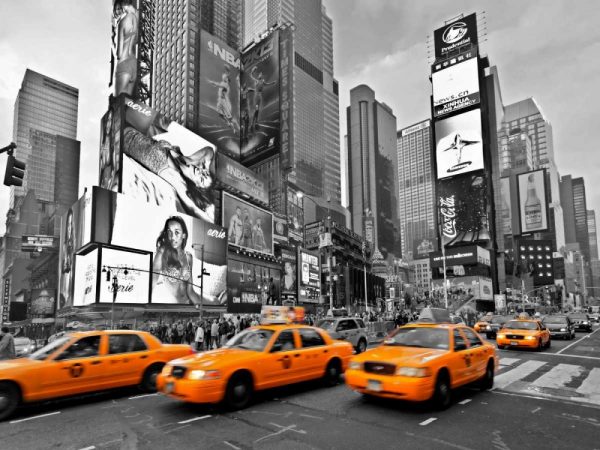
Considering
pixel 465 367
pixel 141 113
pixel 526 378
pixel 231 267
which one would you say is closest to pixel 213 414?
pixel 465 367

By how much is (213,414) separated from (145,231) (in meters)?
47.7

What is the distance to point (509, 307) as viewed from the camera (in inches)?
4259

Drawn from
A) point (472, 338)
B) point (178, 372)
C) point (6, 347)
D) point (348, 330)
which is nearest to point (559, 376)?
point (472, 338)

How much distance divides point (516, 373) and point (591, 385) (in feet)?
6.42

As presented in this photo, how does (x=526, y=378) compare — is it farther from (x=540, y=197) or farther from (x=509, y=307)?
(x=540, y=197)

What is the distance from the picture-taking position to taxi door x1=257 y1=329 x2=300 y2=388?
8781mm

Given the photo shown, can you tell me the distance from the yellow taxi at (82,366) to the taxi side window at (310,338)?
10.3 ft

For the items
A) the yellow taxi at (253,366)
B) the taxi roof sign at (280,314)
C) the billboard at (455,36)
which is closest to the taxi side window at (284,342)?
the yellow taxi at (253,366)

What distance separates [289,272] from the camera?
297 feet

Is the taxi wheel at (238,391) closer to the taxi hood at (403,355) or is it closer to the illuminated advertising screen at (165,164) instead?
the taxi hood at (403,355)

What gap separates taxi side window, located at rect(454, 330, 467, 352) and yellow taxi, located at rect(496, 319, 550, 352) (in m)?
10.1

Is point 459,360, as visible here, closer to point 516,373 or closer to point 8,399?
point 516,373

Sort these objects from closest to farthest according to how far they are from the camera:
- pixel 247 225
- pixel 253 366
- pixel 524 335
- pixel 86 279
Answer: pixel 253 366, pixel 524 335, pixel 86 279, pixel 247 225

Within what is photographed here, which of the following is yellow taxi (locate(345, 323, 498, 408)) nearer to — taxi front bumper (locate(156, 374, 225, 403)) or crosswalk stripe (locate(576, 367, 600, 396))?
crosswalk stripe (locate(576, 367, 600, 396))
